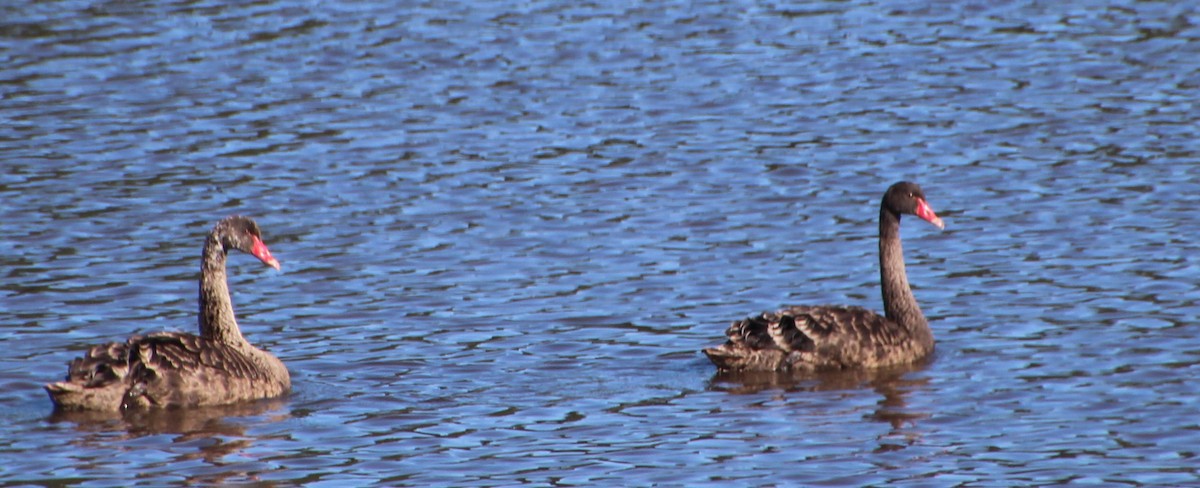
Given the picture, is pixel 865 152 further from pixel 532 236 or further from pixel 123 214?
pixel 123 214

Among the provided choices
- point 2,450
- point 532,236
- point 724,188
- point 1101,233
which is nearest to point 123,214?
point 532,236

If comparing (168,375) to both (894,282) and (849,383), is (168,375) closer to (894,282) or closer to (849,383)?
(849,383)

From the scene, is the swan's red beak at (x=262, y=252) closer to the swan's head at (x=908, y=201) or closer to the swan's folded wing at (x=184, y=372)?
the swan's folded wing at (x=184, y=372)

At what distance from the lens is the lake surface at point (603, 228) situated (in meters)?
13.0

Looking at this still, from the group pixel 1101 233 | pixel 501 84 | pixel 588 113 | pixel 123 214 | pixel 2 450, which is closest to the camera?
pixel 2 450

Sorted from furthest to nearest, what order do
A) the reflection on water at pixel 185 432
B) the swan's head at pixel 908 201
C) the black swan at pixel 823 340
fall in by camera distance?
the swan's head at pixel 908 201 < the black swan at pixel 823 340 < the reflection on water at pixel 185 432

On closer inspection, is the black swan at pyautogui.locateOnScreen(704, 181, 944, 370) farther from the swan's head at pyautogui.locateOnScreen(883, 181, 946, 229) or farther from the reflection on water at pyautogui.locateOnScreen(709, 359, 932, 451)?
the swan's head at pyautogui.locateOnScreen(883, 181, 946, 229)

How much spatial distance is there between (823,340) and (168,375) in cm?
442

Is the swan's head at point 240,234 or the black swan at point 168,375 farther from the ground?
the swan's head at point 240,234

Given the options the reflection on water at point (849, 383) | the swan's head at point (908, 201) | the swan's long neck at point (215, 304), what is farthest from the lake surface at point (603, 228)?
the swan's head at point (908, 201)

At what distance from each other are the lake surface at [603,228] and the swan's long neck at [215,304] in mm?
623

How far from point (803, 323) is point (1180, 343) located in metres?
2.64

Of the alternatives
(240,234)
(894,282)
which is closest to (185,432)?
(240,234)

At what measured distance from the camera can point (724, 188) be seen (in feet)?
68.3
